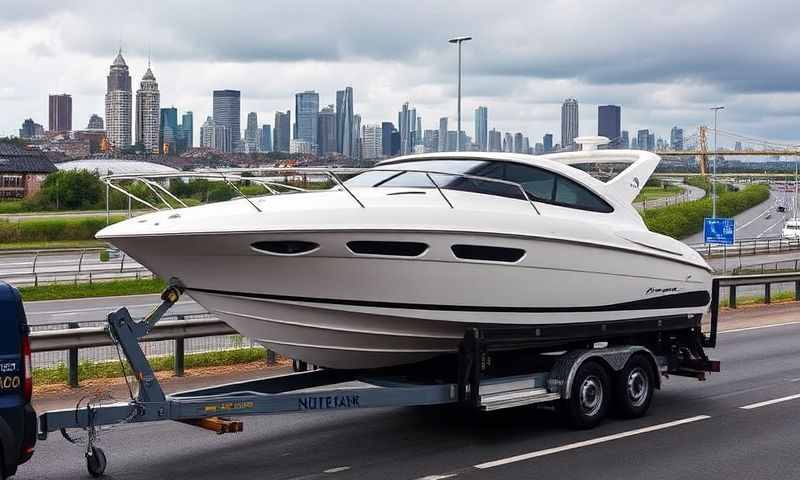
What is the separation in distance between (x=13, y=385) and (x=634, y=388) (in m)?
6.78

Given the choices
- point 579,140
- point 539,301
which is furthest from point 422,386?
point 579,140

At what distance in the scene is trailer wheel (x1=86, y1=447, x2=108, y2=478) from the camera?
28.2ft

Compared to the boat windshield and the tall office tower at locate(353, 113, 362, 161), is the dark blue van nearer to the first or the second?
the boat windshield

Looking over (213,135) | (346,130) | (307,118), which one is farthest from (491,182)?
(213,135)

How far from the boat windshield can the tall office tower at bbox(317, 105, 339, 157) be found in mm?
31180

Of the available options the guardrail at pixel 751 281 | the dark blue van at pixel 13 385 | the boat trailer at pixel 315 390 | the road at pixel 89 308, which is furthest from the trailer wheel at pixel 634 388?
the road at pixel 89 308

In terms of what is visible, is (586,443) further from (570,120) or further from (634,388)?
(570,120)

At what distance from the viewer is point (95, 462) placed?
28.3 feet

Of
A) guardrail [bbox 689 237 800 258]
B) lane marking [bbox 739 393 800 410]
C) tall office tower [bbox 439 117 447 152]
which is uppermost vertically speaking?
tall office tower [bbox 439 117 447 152]

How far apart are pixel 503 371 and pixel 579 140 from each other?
4.67 metres

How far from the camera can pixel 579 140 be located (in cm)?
1410

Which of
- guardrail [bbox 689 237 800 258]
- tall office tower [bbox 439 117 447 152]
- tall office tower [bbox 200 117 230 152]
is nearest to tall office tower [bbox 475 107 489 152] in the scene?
tall office tower [bbox 439 117 447 152]

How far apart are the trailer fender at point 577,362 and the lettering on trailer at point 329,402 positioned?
2286 mm

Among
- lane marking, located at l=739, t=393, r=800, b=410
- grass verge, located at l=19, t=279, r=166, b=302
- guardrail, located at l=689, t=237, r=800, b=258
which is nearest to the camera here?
lane marking, located at l=739, t=393, r=800, b=410
